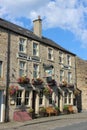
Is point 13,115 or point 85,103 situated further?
point 85,103

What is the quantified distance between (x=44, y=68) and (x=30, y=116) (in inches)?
209

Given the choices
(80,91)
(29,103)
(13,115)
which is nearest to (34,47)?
(29,103)

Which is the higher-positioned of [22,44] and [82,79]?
[22,44]

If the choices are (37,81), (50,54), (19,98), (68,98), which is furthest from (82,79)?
(19,98)

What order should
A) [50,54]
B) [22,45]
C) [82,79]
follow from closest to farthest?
[22,45]
[50,54]
[82,79]

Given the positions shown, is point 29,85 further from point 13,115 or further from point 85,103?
point 85,103

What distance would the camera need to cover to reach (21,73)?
23.1 m

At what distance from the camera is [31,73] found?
2420cm

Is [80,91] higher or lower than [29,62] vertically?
lower

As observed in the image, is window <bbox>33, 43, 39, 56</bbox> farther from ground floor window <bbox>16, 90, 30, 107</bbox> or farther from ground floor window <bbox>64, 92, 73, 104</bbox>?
ground floor window <bbox>64, 92, 73, 104</bbox>

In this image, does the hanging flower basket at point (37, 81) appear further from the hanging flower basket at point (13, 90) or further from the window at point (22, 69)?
the hanging flower basket at point (13, 90)

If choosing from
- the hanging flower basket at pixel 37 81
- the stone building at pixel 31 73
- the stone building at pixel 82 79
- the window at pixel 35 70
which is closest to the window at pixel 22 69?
the stone building at pixel 31 73

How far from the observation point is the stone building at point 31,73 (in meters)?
21.2

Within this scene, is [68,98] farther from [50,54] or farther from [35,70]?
[35,70]
